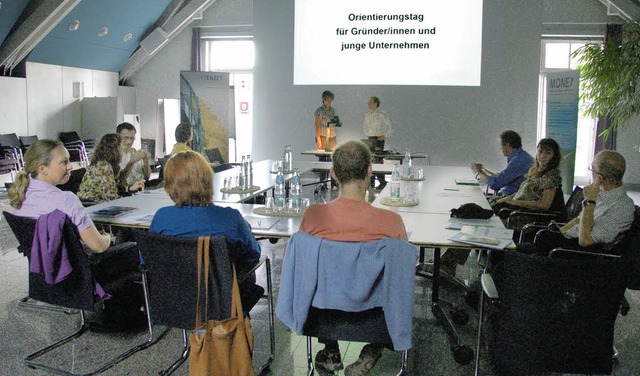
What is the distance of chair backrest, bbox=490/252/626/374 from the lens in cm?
209

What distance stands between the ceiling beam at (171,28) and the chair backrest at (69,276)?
9739 mm

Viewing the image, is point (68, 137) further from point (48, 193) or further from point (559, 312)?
point (559, 312)

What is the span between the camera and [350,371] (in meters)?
2.44

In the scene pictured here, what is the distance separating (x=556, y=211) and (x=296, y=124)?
617 cm

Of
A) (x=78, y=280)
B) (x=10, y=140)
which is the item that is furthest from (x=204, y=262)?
(x=10, y=140)

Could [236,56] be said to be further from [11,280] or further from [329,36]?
[11,280]

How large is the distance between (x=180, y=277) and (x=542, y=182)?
2970mm

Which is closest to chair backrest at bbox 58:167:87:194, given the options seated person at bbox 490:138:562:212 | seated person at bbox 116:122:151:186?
seated person at bbox 116:122:151:186

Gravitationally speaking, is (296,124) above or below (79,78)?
below

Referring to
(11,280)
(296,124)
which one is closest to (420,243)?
(11,280)

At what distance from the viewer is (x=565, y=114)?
716 cm

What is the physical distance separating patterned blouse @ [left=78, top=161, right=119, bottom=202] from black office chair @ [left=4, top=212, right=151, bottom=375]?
132 cm

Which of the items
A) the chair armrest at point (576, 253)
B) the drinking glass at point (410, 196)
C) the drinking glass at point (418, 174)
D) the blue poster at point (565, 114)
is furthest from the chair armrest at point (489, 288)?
the blue poster at point (565, 114)

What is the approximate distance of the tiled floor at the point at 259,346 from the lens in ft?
9.37
